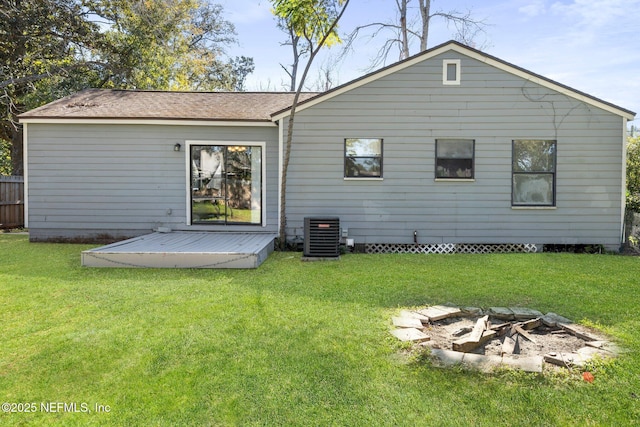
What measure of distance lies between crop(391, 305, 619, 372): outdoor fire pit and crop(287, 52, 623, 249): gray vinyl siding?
13.9 ft

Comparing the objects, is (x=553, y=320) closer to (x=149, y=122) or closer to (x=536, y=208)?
(x=536, y=208)

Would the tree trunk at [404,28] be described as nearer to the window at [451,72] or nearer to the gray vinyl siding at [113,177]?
the window at [451,72]

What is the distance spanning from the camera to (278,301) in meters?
4.29

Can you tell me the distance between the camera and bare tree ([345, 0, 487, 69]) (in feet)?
51.9

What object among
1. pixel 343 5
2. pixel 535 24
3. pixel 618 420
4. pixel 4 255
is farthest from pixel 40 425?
pixel 535 24

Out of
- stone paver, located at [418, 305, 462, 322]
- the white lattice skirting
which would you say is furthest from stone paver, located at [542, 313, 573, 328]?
the white lattice skirting

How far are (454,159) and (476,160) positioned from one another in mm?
443

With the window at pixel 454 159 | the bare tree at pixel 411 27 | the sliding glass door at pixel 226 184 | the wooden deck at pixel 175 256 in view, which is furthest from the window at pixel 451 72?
the bare tree at pixel 411 27

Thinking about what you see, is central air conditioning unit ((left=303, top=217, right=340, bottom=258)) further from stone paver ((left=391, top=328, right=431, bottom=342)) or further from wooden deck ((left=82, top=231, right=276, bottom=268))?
stone paver ((left=391, top=328, right=431, bottom=342))

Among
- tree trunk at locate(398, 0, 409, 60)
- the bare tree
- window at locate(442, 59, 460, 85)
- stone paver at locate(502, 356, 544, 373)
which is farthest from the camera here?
tree trunk at locate(398, 0, 409, 60)

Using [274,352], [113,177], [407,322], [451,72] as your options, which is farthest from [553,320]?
[113,177]

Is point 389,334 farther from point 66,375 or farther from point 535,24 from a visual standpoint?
point 535,24

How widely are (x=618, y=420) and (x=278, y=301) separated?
120 inches

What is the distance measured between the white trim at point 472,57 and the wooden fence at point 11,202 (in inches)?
375
